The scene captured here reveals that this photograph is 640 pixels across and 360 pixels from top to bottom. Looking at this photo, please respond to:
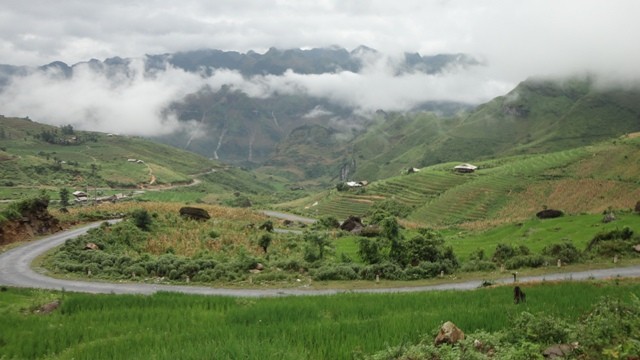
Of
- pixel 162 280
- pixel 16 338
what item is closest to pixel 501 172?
pixel 162 280

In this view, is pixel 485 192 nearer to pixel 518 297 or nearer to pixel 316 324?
pixel 518 297

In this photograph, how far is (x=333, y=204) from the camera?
142875 millimetres

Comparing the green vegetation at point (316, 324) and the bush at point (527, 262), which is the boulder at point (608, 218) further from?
the green vegetation at point (316, 324)

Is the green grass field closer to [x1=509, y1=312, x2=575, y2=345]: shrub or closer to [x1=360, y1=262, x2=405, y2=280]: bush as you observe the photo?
[x1=360, y1=262, x2=405, y2=280]: bush

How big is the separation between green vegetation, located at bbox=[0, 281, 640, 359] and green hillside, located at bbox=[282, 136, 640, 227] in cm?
6599

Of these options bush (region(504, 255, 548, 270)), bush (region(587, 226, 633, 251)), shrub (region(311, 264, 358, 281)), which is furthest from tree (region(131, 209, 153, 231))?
bush (region(587, 226, 633, 251))

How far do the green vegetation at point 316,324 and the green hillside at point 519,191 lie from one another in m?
66.0

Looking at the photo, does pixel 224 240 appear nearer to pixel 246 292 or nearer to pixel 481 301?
pixel 246 292

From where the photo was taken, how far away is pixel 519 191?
109000mm

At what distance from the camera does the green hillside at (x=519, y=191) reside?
3511 inches

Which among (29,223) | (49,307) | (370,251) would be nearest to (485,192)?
(370,251)

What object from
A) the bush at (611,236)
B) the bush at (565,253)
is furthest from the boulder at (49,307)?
the bush at (611,236)

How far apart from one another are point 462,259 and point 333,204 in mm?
101360

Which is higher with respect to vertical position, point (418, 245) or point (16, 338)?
point (16, 338)
